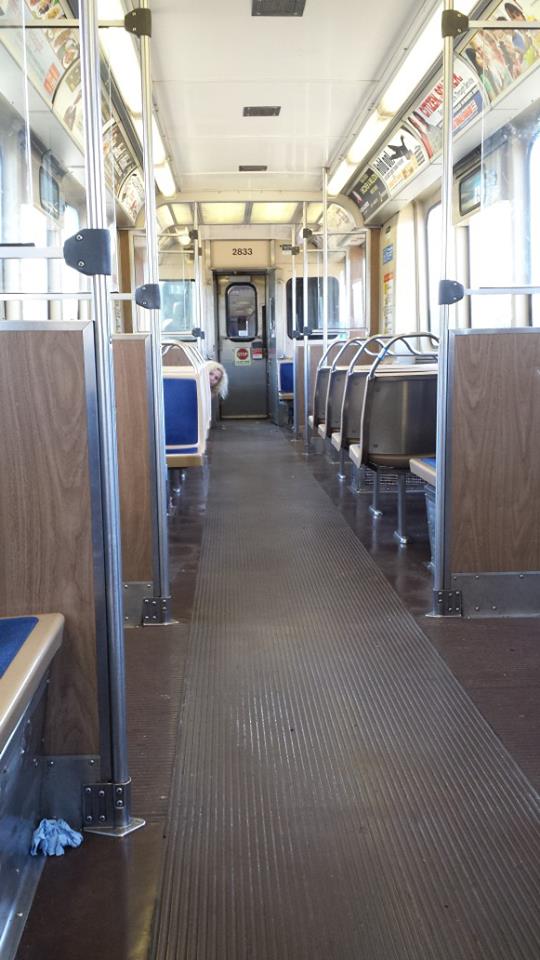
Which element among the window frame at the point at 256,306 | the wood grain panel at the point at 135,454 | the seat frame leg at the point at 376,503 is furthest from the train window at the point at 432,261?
the wood grain panel at the point at 135,454

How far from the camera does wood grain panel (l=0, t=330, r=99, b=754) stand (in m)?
1.87

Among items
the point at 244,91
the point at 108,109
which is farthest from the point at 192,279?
the point at 108,109

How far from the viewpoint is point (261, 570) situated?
4.36 metres

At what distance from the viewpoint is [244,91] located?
7.20m

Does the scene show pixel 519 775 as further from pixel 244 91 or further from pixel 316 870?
pixel 244 91

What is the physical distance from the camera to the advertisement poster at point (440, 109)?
19.3 ft

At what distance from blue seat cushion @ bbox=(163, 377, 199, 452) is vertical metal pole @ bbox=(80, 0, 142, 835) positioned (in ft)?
11.2

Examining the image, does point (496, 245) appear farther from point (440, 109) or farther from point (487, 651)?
point (440, 109)

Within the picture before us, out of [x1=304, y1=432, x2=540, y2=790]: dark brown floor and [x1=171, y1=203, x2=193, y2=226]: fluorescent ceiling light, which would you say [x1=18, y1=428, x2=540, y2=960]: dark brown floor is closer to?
[x1=304, y1=432, x2=540, y2=790]: dark brown floor

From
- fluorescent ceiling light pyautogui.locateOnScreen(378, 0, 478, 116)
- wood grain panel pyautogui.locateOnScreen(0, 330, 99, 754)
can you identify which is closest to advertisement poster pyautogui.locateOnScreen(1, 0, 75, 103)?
wood grain panel pyautogui.locateOnScreen(0, 330, 99, 754)

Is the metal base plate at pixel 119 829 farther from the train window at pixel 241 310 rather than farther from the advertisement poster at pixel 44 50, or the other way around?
the train window at pixel 241 310

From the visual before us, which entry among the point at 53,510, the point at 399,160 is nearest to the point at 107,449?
the point at 53,510

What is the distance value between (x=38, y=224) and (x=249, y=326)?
42.1ft

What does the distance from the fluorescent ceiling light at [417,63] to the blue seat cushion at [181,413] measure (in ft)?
8.13
